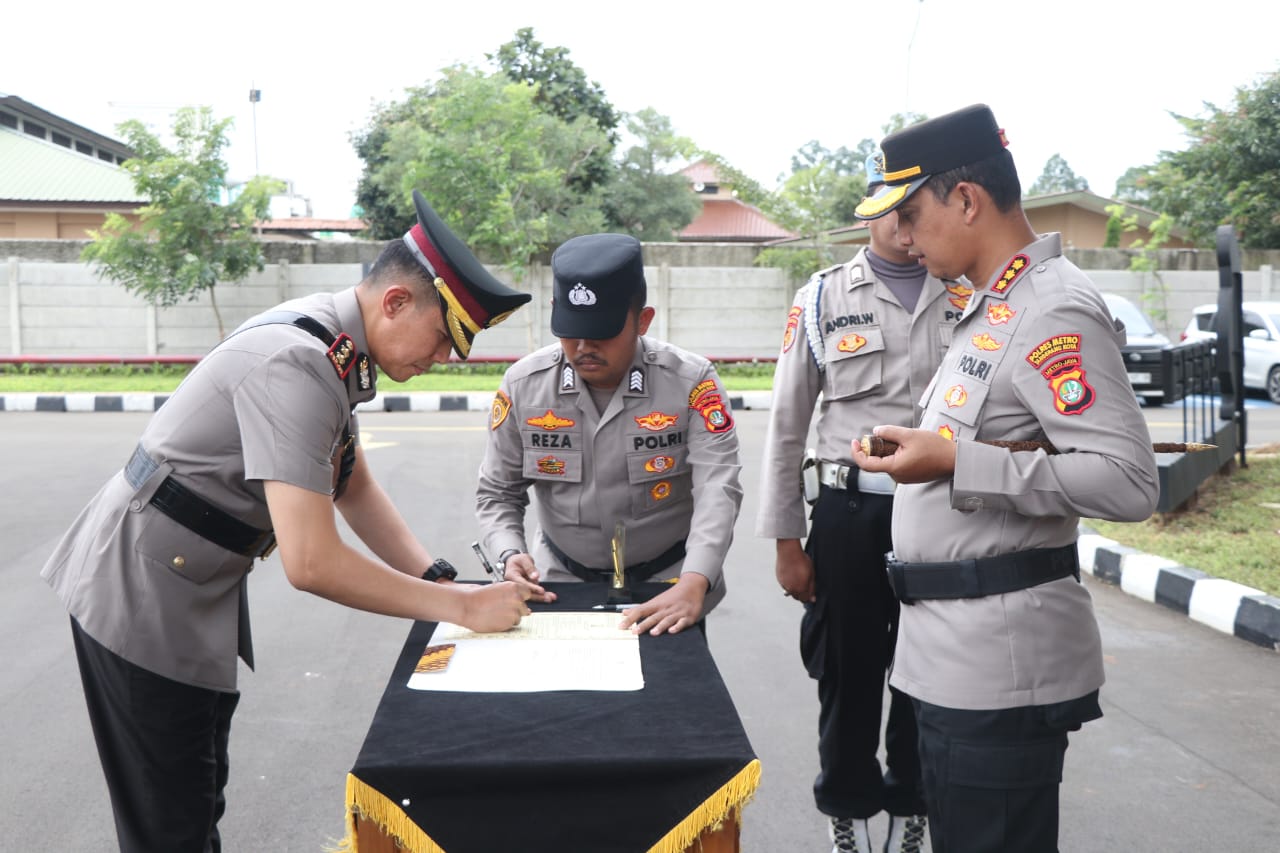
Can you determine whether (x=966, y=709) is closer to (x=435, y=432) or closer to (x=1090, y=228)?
(x=435, y=432)

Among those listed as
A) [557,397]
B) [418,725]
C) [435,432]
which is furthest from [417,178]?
[418,725]

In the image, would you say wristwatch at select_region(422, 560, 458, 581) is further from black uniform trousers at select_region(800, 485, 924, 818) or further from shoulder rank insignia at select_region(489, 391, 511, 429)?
black uniform trousers at select_region(800, 485, 924, 818)

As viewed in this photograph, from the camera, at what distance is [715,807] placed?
1569 millimetres

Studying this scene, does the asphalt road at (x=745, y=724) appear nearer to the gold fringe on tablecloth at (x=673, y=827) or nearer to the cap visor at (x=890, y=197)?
the gold fringe on tablecloth at (x=673, y=827)

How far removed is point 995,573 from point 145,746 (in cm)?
156

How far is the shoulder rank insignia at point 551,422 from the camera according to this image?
8.66ft

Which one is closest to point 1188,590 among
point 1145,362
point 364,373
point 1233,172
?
point 364,373

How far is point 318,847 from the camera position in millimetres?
2869

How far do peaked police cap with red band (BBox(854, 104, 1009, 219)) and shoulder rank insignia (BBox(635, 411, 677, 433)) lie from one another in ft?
2.80

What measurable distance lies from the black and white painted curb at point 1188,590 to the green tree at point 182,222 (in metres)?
12.1

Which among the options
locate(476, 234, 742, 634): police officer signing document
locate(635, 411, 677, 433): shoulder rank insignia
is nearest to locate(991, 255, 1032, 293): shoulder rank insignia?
locate(476, 234, 742, 634): police officer signing document

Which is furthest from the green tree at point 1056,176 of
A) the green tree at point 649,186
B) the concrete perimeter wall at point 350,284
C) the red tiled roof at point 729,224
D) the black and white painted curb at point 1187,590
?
the black and white painted curb at point 1187,590

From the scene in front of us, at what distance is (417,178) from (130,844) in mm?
14801

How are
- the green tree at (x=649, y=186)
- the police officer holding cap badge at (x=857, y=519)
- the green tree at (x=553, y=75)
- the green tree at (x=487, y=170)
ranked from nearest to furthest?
1. the police officer holding cap badge at (x=857, y=519)
2. the green tree at (x=487, y=170)
3. the green tree at (x=553, y=75)
4. the green tree at (x=649, y=186)
